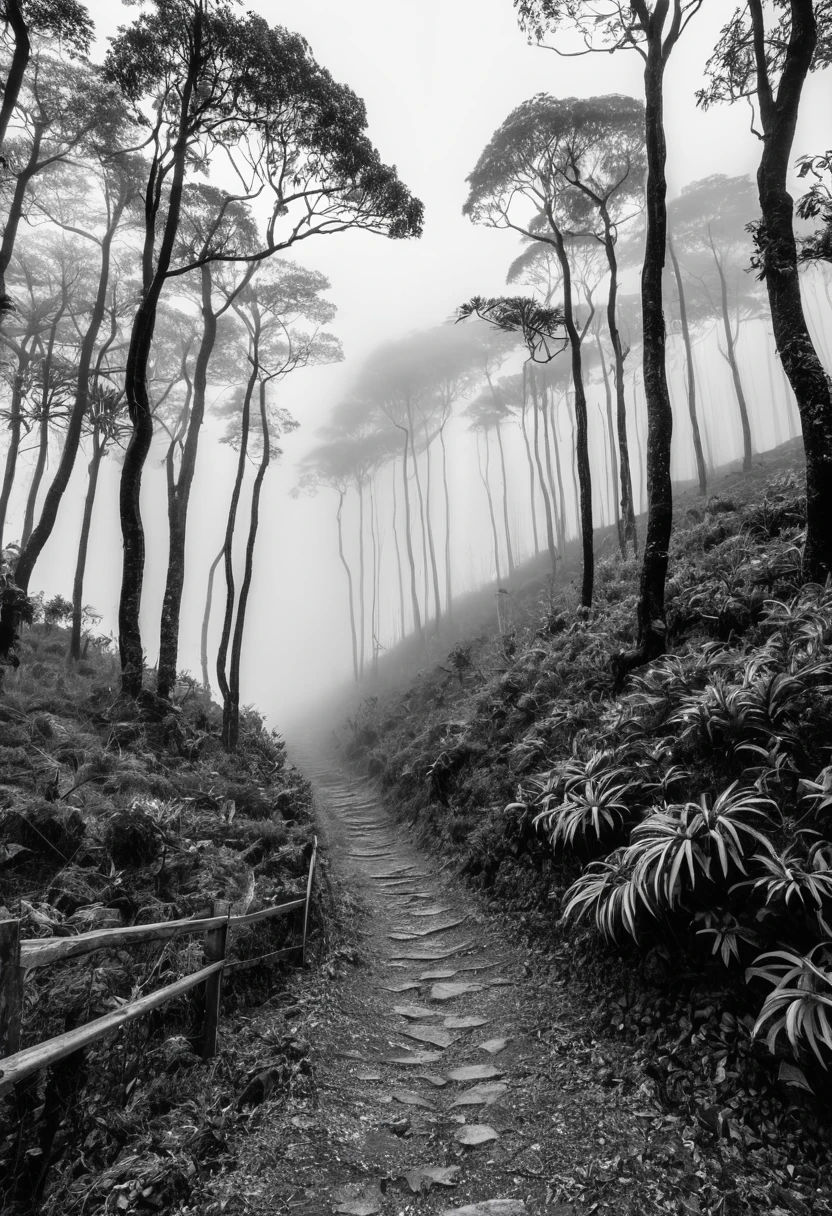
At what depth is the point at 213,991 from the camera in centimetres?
369

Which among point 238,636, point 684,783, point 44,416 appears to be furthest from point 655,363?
point 44,416

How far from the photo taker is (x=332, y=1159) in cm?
304

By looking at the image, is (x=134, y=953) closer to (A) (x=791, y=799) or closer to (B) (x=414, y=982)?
(B) (x=414, y=982)

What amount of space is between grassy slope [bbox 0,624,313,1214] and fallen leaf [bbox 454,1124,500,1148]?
124 cm

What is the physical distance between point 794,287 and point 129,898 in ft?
31.9

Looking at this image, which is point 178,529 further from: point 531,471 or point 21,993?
point 531,471

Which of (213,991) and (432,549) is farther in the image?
(432,549)

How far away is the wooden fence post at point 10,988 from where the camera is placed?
1.97 metres

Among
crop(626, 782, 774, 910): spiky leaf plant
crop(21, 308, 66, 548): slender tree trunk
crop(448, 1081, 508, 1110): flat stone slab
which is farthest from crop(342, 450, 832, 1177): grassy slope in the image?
crop(21, 308, 66, 548): slender tree trunk

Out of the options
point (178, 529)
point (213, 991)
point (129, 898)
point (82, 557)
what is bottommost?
point (213, 991)

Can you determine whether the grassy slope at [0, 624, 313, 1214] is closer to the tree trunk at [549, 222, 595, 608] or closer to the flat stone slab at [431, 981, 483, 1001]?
the flat stone slab at [431, 981, 483, 1001]

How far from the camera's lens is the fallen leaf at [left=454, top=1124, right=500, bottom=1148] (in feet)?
10.3

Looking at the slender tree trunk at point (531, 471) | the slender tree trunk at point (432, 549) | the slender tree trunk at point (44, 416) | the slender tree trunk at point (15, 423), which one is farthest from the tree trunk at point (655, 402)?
the slender tree trunk at point (531, 471)

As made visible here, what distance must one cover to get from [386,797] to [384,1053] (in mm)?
7982
